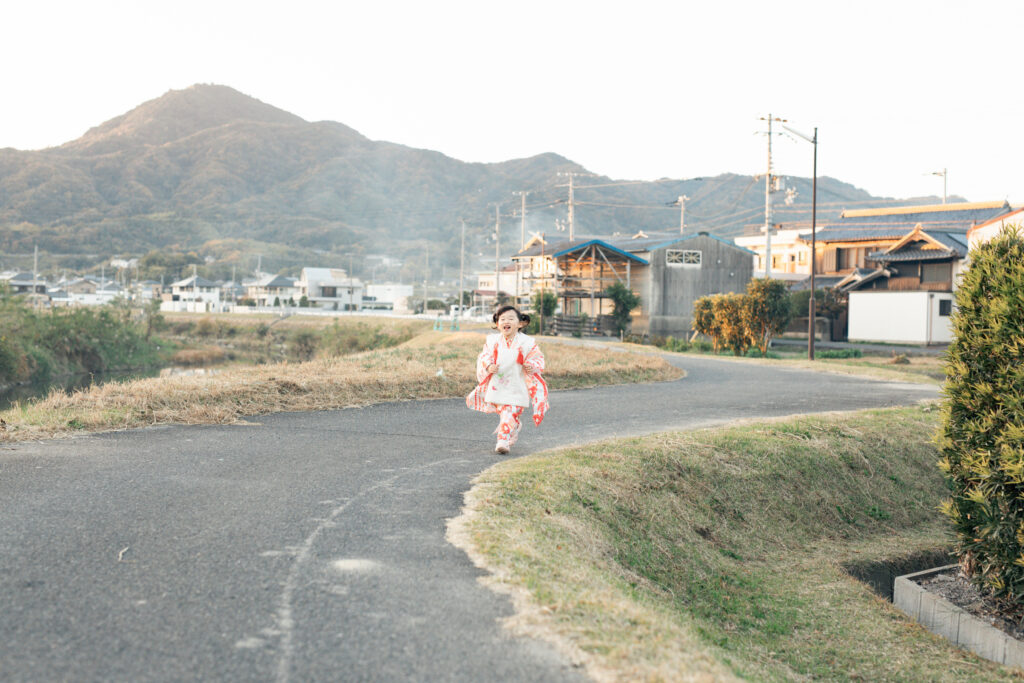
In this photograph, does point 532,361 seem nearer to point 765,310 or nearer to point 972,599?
point 972,599

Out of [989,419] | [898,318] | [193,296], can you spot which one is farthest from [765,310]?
[193,296]

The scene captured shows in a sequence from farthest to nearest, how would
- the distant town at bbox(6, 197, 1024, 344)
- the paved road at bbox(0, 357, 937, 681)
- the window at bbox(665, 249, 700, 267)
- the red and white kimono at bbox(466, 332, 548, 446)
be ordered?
the window at bbox(665, 249, 700, 267) → the distant town at bbox(6, 197, 1024, 344) → the red and white kimono at bbox(466, 332, 548, 446) → the paved road at bbox(0, 357, 937, 681)

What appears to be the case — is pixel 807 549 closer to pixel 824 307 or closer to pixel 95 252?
pixel 824 307

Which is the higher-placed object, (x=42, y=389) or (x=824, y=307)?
(x=824, y=307)

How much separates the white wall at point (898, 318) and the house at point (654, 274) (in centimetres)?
872

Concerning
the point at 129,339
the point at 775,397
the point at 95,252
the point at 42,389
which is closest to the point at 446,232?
the point at 95,252

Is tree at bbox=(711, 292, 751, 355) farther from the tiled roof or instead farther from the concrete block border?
the concrete block border

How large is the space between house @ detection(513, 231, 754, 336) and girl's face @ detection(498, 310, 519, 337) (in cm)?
3572

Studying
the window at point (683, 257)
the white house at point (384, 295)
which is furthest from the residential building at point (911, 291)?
the white house at point (384, 295)

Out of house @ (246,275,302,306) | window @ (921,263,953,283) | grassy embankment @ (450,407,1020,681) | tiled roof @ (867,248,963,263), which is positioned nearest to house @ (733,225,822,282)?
tiled roof @ (867,248,963,263)

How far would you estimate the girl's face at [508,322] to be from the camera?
323 inches

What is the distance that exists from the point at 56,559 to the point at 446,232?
18978 cm

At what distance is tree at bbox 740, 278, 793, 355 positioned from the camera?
97.2 feet

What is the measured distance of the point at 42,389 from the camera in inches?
1166
